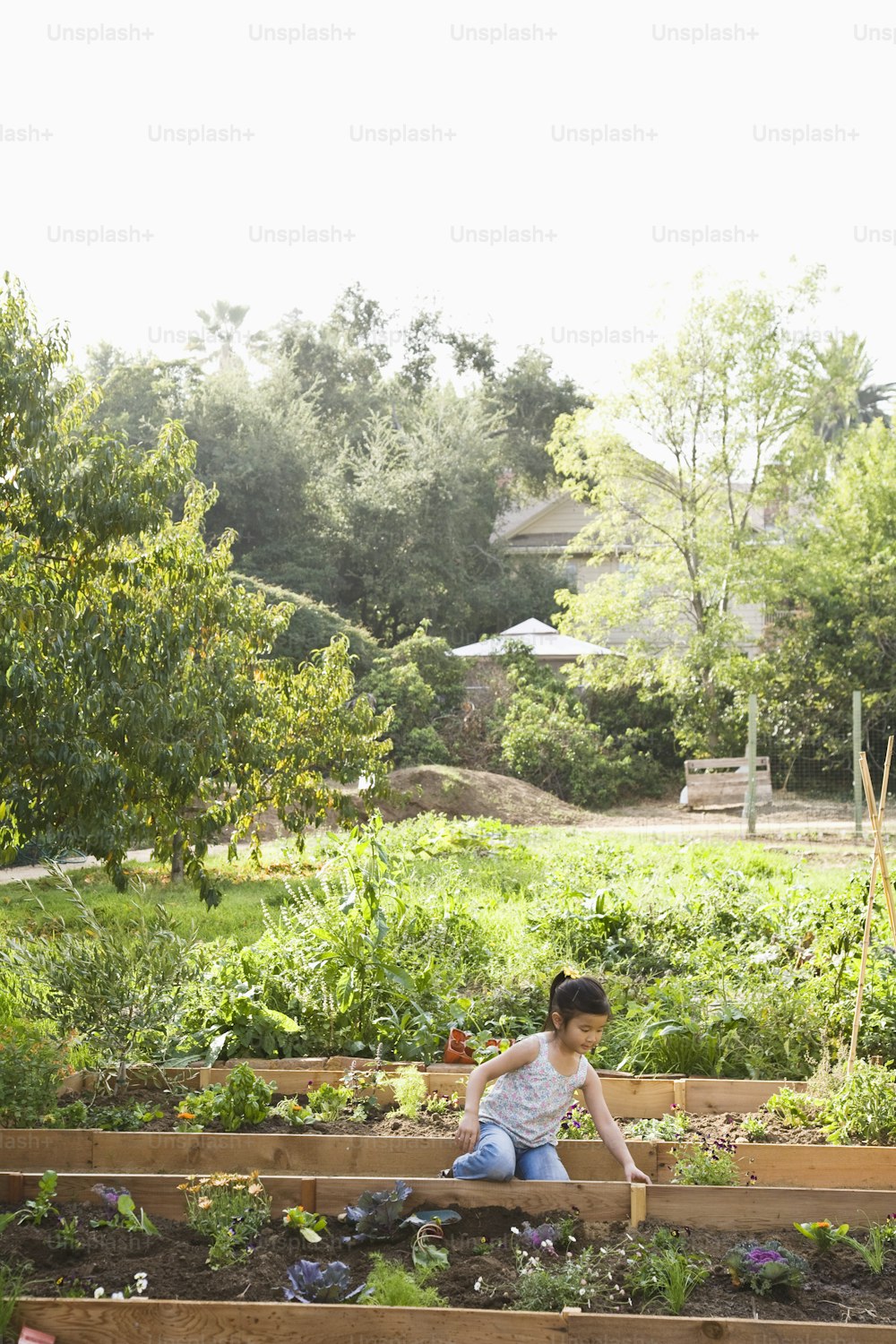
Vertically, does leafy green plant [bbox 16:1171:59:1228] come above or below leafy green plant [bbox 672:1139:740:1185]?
below

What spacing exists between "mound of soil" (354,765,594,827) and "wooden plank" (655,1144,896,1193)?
1379 cm

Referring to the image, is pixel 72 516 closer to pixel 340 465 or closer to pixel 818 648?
pixel 818 648

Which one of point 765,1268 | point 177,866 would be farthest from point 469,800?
point 765,1268

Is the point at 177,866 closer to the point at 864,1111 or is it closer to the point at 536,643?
the point at 864,1111

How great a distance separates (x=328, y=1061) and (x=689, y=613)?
18829mm

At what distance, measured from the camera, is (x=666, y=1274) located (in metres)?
3.18

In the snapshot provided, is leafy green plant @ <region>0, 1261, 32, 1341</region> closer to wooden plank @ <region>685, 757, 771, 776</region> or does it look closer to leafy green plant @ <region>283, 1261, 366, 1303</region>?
leafy green plant @ <region>283, 1261, 366, 1303</region>

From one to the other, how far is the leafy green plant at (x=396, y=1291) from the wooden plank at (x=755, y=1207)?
853 millimetres

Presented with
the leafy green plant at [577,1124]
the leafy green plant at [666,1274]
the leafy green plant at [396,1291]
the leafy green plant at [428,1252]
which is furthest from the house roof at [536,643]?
the leafy green plant at [396,1291]

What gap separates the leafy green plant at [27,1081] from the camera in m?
4.34

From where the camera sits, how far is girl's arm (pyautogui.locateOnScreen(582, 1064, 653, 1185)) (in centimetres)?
384

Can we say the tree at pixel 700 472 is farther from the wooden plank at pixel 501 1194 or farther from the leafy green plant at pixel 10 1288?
the leafy green plant at pixel 10 1288

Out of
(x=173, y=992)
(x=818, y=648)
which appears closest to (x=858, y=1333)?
(x=173, y=992)

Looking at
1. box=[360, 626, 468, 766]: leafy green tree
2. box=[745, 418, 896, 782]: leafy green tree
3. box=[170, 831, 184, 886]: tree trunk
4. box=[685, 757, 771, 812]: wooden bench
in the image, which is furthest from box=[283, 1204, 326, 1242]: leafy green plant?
box=[745, 418, 896, 782]: leafy green tree
